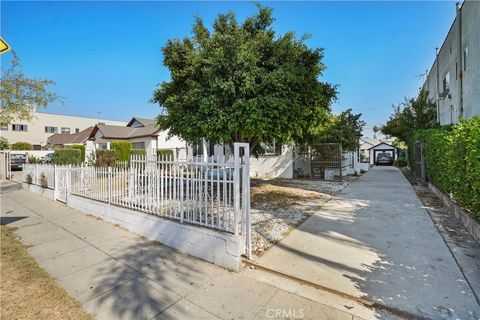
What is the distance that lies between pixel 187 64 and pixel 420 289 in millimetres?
7421

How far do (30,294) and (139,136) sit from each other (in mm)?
22093

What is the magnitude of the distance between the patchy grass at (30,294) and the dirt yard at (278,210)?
2.61 metres

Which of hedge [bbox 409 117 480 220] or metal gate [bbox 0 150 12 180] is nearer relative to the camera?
hedge [bbox 409 117 480 220]

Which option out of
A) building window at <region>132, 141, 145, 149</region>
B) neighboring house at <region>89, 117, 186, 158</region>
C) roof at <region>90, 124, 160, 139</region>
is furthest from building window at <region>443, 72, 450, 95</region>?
building window at <region>132, 141, 145, 149</region>

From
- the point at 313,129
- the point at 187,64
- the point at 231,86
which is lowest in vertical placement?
the point at 313,129

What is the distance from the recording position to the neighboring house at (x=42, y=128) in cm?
3776

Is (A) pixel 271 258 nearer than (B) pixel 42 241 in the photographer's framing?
Yes

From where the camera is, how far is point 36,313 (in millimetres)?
2736

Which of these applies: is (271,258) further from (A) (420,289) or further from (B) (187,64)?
(B) (187,64)

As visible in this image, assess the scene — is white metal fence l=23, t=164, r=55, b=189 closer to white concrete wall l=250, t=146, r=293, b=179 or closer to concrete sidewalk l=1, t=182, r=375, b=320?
concrete sidewalk l=1, t=182, r=375, b=320

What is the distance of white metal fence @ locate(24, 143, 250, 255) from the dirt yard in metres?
0.57

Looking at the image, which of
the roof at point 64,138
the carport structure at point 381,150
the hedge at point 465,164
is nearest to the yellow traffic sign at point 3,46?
the hedge at point 465,164

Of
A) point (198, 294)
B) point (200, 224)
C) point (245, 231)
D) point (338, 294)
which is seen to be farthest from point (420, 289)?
point (200, 224)

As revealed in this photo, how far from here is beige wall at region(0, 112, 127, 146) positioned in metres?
37.8
